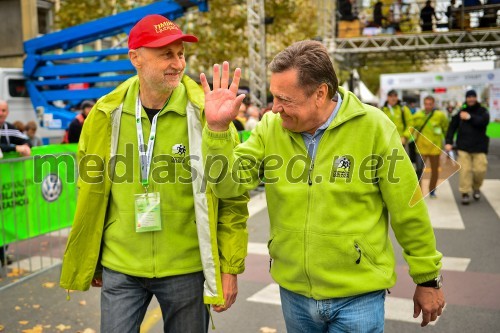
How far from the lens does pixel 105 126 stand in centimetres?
266

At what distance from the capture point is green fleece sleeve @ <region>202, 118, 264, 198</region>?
221cm

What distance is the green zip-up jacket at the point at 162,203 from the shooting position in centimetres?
256

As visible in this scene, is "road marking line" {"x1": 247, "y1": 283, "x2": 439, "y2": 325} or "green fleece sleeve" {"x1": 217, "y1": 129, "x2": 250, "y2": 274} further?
"road marking line" {"x1": 247, "y1": 283, "x2": 439, "y2": 325}

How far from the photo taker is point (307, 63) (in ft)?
7.11

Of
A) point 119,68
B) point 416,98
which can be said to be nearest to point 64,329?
point 119,68

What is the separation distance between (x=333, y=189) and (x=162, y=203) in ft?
2.75

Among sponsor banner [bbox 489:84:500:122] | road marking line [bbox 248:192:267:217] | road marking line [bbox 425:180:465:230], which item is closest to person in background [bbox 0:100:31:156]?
road marking line [bbox 248:192:267:217]

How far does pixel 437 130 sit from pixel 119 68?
740 centimetres

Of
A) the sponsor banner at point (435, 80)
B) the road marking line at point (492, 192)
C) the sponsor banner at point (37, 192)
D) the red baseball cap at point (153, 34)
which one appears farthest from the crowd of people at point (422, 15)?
the red baseball cap at point (153, 34)

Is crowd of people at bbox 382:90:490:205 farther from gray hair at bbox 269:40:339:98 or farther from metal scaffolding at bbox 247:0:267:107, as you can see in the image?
gray hair at bbox 269:40:339:98

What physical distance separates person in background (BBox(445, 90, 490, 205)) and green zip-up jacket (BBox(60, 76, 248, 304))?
7.91 metres

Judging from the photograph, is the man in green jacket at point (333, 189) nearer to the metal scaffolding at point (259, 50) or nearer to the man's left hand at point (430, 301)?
the man's left hand at point (430, 301)

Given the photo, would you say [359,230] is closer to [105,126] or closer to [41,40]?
[105,126]

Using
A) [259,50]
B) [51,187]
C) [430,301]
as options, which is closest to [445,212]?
[51,187]
